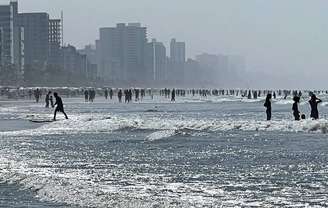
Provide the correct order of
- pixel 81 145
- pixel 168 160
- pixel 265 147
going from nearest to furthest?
pixel 168 160, pixel 265 147, pixel 81 145

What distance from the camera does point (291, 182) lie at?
598 inches

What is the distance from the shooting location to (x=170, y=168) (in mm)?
17906

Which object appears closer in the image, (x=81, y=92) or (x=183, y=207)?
(x=183, y=207)

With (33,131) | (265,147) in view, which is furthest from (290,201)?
(33,131)

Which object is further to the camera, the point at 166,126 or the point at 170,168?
the point at 166,126

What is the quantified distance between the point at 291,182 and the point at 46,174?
5.61 meters

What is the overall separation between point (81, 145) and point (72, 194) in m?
11.2

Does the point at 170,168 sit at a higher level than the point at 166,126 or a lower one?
higher

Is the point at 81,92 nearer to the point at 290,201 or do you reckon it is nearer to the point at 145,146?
the point at 145,146

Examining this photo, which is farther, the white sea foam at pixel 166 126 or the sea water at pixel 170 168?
the white sea foam at pixel 166 126

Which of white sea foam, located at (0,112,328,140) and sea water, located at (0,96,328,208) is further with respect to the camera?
white sea foam, located at (0,112,328,140)

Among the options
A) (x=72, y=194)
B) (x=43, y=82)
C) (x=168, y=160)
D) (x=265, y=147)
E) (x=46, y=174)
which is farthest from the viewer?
(x=43, y=82)

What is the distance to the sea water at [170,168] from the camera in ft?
44.0

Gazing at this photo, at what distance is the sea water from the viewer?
13414mm
